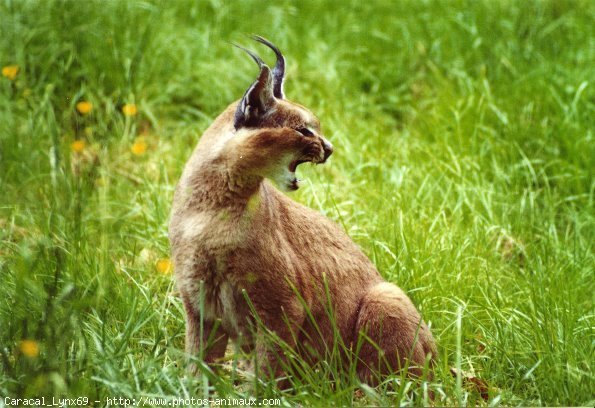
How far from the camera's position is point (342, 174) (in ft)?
19.7

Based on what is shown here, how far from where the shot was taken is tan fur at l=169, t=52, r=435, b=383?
3.66m

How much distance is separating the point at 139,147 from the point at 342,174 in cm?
136

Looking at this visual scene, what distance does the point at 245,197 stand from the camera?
12.3 ft

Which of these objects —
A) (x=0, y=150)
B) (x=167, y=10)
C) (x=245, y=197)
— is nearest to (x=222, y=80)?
(x=167, y=10)

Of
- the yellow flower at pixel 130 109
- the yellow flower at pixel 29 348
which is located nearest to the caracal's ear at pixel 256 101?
the yellow flower at pixel 29 348

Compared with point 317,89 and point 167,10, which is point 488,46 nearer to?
point 317,89

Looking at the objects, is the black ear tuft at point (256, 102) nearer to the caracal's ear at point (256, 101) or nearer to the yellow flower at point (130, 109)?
the caracal's ear at point (256, 101)

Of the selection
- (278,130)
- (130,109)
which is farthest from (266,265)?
(130,109)

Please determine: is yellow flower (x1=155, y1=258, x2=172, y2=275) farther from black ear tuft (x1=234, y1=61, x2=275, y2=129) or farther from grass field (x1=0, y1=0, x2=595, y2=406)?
black ear tuft (x1=234, y1=61, x2=275, y2=129)

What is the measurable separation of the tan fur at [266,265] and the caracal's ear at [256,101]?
0.03 m

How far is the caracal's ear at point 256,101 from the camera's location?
355cm

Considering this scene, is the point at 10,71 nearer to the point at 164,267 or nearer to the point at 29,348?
the point at 164,267

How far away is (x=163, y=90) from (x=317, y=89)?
1.19m

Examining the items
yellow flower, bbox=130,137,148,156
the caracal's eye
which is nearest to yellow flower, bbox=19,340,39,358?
the caracal's eye
